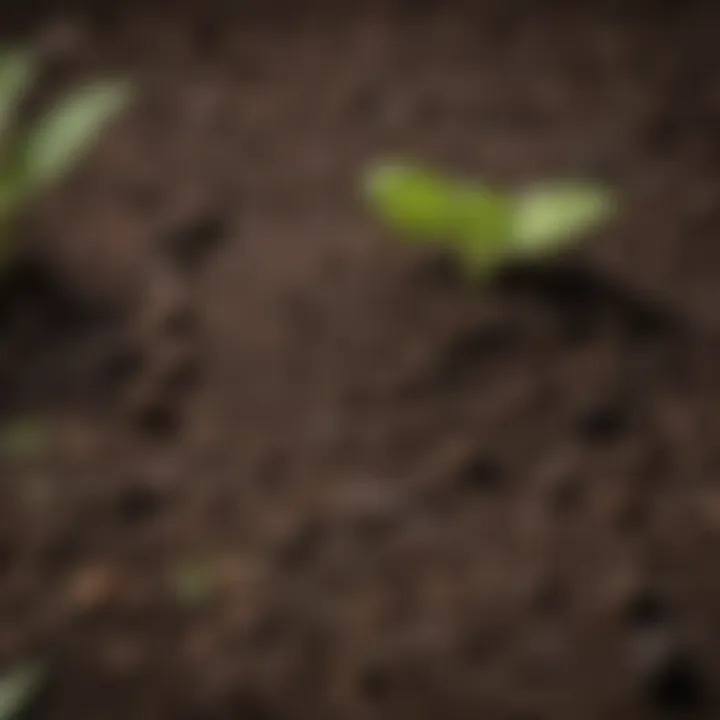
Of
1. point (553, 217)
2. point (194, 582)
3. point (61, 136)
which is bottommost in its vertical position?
point (194, 582)

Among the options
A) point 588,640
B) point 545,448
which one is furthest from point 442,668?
point 545,448

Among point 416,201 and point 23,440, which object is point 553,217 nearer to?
point 416,201

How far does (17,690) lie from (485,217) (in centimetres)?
56

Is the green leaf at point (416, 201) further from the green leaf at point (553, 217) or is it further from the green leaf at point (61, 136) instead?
the green leaf at point (61, 136)

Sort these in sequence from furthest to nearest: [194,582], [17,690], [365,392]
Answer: [365,392], [194,582], [17,690]

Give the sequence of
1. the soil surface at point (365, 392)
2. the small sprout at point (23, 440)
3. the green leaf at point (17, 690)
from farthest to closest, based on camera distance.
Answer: the small sprout at point (23, 440) < the soil surface at point (365, 392) < the green leaf at point (17, 690)

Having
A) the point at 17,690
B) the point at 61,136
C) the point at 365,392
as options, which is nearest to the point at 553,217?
the point at 365,392

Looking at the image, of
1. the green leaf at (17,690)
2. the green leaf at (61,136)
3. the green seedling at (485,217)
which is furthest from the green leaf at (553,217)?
the green leaf at (17,690)

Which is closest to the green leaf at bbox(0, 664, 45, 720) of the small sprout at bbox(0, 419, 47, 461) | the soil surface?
the soil surface

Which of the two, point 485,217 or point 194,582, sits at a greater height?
point 485,217

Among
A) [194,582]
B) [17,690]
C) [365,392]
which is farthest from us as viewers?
[365,392]

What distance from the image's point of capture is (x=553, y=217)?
3.05 feet

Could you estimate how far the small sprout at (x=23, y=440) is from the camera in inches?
35.0

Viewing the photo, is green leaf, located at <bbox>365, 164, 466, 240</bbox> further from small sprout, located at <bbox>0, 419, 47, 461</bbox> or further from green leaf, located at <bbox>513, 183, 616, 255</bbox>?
small sprout, located at <bbox>0, 419, 47, 461</bbox>
